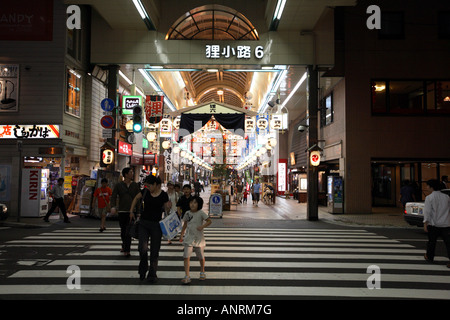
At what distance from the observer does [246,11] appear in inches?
712

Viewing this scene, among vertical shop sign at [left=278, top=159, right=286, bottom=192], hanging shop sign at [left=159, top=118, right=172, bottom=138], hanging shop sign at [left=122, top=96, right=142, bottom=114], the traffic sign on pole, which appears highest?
hanging shop sign at [left=122, top=96, right=142, bottom=114]

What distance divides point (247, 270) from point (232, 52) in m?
13.0

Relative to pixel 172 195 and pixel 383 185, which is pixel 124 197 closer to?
pixel 172 195

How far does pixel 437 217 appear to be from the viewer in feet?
26.6

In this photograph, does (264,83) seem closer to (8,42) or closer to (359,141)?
(359,141)

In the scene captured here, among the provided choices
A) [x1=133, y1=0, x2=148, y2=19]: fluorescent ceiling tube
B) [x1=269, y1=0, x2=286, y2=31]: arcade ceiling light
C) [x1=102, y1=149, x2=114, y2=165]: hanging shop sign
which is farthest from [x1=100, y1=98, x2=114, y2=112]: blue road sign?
[x1=269, y1=0, x2=286, y2=31]: arcade ceiling light

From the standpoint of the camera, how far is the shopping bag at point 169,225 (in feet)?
21.1

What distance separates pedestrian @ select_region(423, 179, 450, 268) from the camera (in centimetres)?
802

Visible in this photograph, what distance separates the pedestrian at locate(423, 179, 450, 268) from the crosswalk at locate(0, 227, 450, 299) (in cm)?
61

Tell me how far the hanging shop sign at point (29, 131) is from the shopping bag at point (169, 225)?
39.0 feet

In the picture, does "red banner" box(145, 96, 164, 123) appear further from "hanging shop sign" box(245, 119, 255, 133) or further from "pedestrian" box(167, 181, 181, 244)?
"pedestrian" box(167, 181, 181, 244)

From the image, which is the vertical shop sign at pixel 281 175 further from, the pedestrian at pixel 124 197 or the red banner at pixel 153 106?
the pedestrian at pixel 124 197

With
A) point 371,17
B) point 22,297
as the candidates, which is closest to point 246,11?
point 371,17

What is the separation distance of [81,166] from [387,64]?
18263mm
